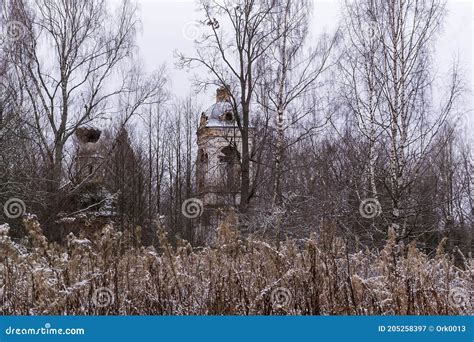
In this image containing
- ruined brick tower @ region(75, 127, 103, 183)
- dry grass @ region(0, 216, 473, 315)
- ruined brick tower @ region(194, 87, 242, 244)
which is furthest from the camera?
ruined brick tower @ region(194, 87, 242, 244)

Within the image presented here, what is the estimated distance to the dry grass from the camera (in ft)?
11.6

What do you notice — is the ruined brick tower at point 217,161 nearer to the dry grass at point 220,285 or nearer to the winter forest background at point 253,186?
the winter forest background at point 253,186

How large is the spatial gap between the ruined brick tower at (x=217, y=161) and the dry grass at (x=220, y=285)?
29.6 feet

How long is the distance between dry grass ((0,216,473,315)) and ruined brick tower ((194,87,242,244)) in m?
9.03

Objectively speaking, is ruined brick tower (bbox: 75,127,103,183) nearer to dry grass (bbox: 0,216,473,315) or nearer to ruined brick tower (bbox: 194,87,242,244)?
ruined brick tower (bbox: 194,87,242,244)

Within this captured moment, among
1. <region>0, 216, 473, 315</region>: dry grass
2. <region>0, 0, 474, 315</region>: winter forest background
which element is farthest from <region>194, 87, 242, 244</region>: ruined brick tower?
<region>0, 216, 473, 315</region>: dry grass

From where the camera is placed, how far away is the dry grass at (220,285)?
3.52 m

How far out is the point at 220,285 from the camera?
12.4 ft

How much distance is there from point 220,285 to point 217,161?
12.2 m

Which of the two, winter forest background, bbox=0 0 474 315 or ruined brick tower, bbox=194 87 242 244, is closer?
winter forest background, bbox=0 0 474 315

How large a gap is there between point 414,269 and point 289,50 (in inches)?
480

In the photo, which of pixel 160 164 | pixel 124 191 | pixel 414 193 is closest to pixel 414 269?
pixel 414 193

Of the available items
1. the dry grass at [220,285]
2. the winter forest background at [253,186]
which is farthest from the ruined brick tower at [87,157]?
the dry grass at [220,285]

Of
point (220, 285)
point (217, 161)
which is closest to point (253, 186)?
point (217, 161)
